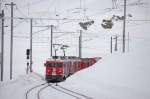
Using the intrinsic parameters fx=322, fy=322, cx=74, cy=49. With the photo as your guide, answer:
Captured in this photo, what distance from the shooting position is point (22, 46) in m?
62.5

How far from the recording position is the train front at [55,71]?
29219mm

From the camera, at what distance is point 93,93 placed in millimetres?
20281

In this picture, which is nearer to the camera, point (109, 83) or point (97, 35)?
point (109, 83)

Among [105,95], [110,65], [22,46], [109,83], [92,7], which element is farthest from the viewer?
[92,7]

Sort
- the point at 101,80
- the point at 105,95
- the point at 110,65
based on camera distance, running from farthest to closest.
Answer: the point at 110,65 < the point at 101,80 < the point at 105,95

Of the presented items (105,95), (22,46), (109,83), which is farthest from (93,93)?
(22,46)

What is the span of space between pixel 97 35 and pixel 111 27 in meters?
3.62

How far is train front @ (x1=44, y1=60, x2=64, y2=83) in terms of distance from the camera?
29219 mm

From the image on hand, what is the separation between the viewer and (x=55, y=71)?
29.4 metres

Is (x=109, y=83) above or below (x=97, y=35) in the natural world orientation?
below

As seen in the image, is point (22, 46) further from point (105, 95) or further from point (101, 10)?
point (105, 95)

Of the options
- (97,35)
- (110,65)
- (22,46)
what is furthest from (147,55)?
(97,35)

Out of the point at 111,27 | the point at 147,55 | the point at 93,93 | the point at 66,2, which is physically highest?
the point at 66,2

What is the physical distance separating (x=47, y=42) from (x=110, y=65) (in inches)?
1492
